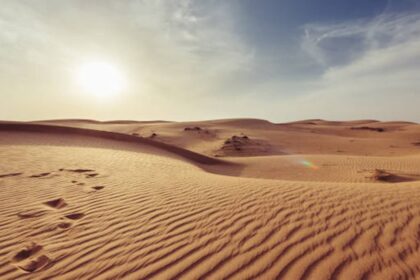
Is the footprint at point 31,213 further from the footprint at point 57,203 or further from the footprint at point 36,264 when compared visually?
the footprint at point 36,264

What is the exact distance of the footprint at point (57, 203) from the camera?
4449mm

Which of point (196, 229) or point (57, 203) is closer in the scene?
point (196, 229)

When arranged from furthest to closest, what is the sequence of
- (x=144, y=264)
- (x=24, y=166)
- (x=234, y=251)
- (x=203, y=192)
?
(x=24, y=166)
(x=203, y=192)
(x=234, y=251)
(x=144, y=264)

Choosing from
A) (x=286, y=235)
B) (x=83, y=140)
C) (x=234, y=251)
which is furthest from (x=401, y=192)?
(x=83, y=140)

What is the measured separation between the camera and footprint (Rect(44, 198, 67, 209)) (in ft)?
14.6

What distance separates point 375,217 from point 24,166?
8.33 m

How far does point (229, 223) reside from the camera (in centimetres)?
362

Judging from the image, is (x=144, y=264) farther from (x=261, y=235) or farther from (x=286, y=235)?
(x=286, y=235)

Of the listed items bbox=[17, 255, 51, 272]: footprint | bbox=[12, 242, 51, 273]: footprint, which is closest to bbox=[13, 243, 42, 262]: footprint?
bbox=[12, 242, 51, 273]: footprint

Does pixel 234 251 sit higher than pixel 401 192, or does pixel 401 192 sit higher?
pixel 401 192

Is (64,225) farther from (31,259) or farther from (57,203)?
(57,203)

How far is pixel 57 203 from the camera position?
460 cm

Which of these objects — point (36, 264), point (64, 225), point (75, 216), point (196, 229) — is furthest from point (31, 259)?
point (196, 229)

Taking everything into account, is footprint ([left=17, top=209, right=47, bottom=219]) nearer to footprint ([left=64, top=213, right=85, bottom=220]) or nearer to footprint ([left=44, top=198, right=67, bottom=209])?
footprint ([left=44, top=198, right=67, bottom=209])
